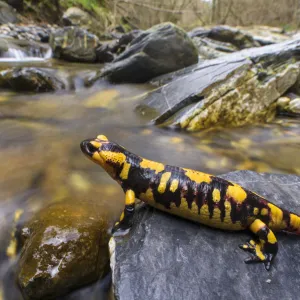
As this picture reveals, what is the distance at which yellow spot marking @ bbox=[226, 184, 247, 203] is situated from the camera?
166 centimetres

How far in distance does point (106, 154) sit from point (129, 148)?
1.53 meters

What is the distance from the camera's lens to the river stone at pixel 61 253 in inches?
61.6

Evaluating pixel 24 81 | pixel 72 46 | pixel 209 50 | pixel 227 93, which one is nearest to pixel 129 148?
pixel 227 93

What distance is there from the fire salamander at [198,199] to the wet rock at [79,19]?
1231cm

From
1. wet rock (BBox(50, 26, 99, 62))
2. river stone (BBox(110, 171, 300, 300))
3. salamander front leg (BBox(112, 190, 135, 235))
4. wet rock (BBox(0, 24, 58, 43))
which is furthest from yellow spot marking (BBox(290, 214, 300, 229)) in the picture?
wet rock (BBox(0, 24, 58, 43))

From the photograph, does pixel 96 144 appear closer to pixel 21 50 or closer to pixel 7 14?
pixel 21 50

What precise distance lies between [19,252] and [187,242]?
3.74 feet

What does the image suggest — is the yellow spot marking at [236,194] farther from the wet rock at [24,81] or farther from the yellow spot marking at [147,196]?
the wet rock at [24,81]

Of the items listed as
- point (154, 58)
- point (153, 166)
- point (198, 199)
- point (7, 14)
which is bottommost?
point (154, 58)

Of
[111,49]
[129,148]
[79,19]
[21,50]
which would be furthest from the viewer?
[79,19]

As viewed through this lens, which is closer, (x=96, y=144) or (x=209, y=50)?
(x=96, y=144)

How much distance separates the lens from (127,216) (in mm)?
1761

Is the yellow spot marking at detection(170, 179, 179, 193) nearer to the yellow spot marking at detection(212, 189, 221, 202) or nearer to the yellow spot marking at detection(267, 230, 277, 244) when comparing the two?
the yellow spot marking at detection(212, 189, 221, 202)

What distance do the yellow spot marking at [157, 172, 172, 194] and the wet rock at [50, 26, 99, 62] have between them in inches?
299
